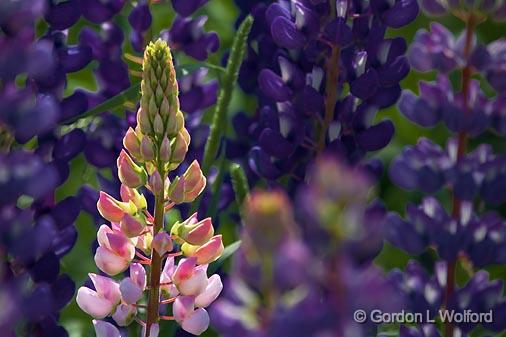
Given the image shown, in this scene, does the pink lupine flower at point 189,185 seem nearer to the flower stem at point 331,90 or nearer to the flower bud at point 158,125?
the flower bud at point 158,125

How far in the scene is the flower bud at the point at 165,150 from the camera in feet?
3.31

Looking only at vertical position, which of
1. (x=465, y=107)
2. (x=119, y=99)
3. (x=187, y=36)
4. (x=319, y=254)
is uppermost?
(x=319, y=254)

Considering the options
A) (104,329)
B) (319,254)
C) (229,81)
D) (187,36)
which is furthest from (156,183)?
(187,36)

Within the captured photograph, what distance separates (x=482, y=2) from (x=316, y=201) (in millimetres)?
435

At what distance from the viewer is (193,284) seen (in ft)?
3.35

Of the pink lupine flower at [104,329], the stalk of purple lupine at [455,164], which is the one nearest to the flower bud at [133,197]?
the pink lupine flower at [104,329]

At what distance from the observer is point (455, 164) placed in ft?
3.21

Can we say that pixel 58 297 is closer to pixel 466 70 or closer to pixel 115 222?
pixel 115 222

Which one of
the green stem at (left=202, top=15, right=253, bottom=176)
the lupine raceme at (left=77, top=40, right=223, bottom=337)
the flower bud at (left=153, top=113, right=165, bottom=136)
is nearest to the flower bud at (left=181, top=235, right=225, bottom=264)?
the lupine raceme at (left=77, top=40, right=223, bottom=337)

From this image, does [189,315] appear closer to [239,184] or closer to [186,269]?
[186,269]

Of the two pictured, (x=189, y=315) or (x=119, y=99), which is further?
(x=119, y=99)

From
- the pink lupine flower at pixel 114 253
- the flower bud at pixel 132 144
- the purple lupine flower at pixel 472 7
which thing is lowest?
the pink lupine flower at pixel 114 253

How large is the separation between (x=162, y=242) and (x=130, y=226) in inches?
1.2

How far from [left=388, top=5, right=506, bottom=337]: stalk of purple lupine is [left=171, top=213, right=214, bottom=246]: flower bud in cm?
15
